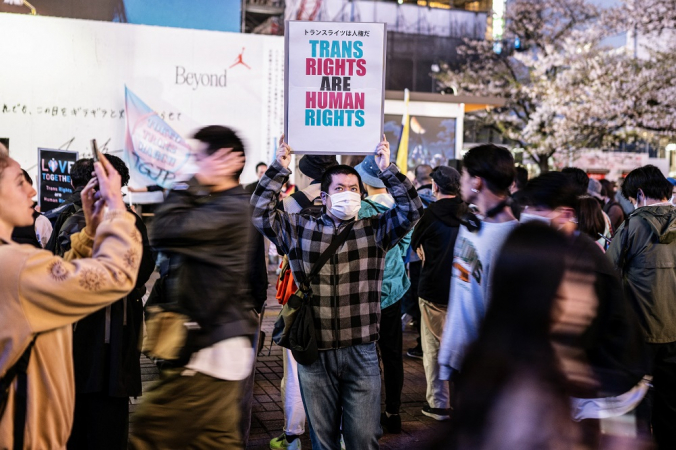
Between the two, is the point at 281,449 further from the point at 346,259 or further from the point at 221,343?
the point at 221,343

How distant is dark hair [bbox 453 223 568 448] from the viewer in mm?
2352

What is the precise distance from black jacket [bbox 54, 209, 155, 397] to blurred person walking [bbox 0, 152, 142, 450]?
1310 millimetres

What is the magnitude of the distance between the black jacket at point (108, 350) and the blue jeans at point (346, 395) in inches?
41.3

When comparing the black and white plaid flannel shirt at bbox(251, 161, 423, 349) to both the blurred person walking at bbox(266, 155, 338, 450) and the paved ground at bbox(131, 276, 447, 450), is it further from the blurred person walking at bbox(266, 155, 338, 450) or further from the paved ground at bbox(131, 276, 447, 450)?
the paved ground at bbox(131, 276, 447, 450)

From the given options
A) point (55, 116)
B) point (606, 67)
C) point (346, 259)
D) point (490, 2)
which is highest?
point (490, 2)

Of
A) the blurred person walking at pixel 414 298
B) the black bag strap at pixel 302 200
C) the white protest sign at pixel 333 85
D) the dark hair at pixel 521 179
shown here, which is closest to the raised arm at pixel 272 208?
the white protest sign at pixel 333 85

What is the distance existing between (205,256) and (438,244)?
369cm

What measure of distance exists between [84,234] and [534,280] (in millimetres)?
1969

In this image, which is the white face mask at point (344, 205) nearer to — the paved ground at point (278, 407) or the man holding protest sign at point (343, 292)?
the man holding protest sign at point (343, 292)

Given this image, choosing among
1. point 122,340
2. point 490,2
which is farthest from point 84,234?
point 490,2

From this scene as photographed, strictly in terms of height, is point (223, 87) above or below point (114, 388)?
above

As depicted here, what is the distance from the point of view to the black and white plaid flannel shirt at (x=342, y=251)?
160 inches

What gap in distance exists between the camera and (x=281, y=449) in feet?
17.6

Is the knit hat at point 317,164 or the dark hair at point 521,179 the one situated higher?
the knit hat at point 317,164
